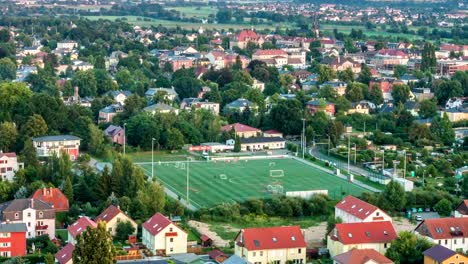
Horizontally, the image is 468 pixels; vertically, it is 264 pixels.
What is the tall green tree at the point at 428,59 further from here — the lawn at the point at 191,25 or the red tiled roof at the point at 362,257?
the red tiled roof at the point at 362,257

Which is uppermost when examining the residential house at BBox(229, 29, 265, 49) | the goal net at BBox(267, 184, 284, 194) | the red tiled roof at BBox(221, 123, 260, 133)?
the goal net at BBox(267, 184, 284, 194)

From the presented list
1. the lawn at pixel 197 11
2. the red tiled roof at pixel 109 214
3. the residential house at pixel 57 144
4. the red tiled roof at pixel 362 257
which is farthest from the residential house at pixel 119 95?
the lawn at pixel 197 11

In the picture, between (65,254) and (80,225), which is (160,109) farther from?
(65,254)

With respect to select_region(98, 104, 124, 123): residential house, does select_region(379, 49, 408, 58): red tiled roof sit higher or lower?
lower

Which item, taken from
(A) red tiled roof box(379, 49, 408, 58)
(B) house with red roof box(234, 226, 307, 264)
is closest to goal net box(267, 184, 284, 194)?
(B) house with red roof box(234, 226, 307, 264)

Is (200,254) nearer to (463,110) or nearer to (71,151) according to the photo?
(71,151)

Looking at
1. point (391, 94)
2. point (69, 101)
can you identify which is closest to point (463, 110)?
point (391, 94)

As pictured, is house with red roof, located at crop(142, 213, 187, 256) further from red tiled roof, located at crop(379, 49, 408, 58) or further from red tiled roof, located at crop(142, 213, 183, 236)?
red tiled roof, located at crop(379, 49, 408, 58)
